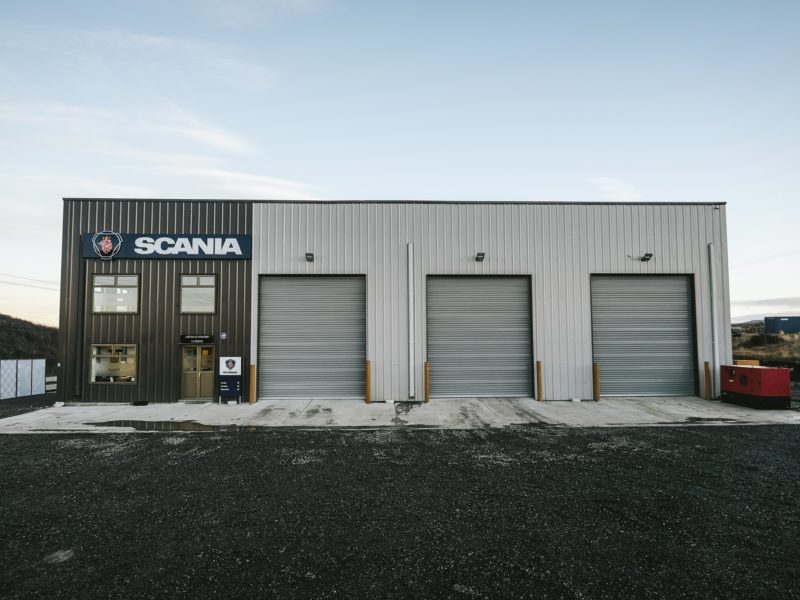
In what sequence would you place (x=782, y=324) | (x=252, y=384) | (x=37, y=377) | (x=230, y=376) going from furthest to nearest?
(x=782, y=324) < (x=37, y=377) < (x=252, y=384) < (x=230, y=376)

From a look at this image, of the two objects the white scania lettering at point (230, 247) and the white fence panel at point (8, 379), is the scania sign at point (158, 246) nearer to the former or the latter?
the white scania lettering at point (230, 247)

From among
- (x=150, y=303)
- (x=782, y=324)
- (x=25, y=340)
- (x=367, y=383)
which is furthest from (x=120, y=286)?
(x=782, y=324)

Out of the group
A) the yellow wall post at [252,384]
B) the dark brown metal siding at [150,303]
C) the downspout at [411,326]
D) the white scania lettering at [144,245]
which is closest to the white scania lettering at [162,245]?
the white scania lettering at [144,245]

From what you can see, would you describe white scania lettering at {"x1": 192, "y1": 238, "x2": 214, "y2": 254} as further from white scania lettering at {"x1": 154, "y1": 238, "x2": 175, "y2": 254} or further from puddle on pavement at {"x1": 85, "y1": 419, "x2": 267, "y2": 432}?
puddle on pavement at {"x1": 85, "y1": 419, "x2": 267, "y2": 432}

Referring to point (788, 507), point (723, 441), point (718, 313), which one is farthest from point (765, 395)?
point (788, 507)

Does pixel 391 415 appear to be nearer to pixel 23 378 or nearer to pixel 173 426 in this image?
pixel 173 426

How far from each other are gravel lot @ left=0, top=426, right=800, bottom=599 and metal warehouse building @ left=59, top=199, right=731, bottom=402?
5.70 meters

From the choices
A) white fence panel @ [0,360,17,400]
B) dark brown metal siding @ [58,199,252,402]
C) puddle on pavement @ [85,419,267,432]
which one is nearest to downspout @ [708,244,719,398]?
puddle on pavement @ [85,419,267,432]

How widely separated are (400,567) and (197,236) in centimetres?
1350

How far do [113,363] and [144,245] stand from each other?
4.31 metres

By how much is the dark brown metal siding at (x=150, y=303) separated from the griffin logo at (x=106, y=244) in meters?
0.25

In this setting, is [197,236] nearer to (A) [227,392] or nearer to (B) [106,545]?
(A) [227,392]

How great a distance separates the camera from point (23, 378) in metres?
17.1

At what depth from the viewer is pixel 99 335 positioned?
13961mm
